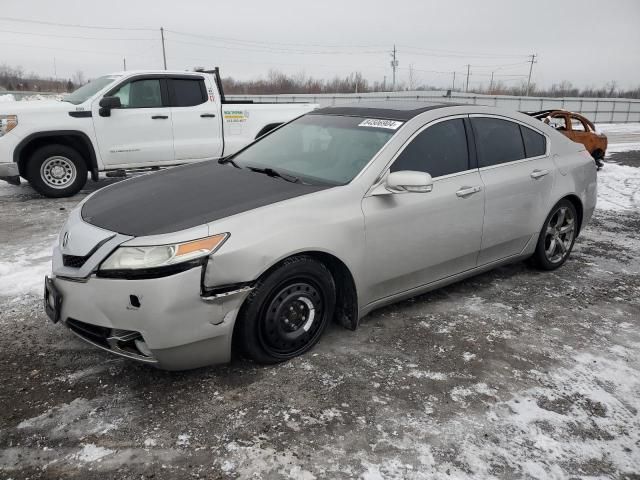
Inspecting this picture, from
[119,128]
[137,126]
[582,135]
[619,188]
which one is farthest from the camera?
[582,135]

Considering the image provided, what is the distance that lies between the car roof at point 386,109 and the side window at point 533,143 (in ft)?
2.55

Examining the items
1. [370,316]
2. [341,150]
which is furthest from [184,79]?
[370,316]

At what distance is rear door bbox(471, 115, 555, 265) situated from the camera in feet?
13.3

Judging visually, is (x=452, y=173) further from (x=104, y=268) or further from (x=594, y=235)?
(x=594, y=235)

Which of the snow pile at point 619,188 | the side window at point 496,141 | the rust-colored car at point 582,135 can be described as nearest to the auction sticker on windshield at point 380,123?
the side window at point 496,141

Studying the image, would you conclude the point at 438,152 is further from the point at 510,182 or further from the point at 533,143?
the point at 533,143

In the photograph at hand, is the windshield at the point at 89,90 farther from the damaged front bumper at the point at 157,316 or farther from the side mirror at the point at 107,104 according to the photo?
the damaged front bumper at the point at 157,316

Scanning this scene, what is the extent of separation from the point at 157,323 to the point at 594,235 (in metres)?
5.71

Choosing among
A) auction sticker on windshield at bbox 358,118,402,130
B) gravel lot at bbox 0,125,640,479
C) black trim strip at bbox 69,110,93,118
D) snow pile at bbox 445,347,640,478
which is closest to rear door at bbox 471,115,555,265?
gravel lot at bbox 0,125,640,479

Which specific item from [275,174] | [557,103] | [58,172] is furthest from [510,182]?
[557,103]

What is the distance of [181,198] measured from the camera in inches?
126

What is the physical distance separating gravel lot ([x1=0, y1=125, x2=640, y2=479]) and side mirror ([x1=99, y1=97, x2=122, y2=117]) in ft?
13.2

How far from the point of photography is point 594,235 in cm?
630

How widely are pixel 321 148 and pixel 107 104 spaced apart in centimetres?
493
